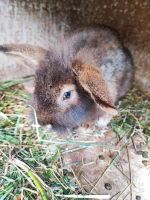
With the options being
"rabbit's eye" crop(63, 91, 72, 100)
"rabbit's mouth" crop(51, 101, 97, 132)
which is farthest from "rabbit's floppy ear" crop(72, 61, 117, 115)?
"rabbit's mouth" crop(51, 101, 97, 132)

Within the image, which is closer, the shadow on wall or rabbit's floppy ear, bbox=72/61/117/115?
rabbit's floppy ear, bbox=72/61/117/115

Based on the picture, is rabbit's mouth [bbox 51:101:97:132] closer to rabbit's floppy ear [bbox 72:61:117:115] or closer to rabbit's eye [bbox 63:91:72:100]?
rabbit's eye [bbox 63:91:72:100]

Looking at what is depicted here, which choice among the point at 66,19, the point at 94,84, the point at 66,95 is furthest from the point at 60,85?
the point at 66,19

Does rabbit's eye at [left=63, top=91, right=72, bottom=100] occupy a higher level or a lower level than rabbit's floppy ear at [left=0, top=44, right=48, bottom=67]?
lower

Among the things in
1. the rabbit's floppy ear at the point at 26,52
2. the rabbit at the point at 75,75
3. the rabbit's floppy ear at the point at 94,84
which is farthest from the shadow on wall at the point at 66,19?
the rabbit's floppy ear at the point at 94,84

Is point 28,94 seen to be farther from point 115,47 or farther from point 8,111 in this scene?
point 115,47

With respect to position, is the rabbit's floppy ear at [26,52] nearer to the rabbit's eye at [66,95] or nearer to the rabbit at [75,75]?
the rabbit at [75,75]

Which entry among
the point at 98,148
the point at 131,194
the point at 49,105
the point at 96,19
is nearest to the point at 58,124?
the point at 49,105
